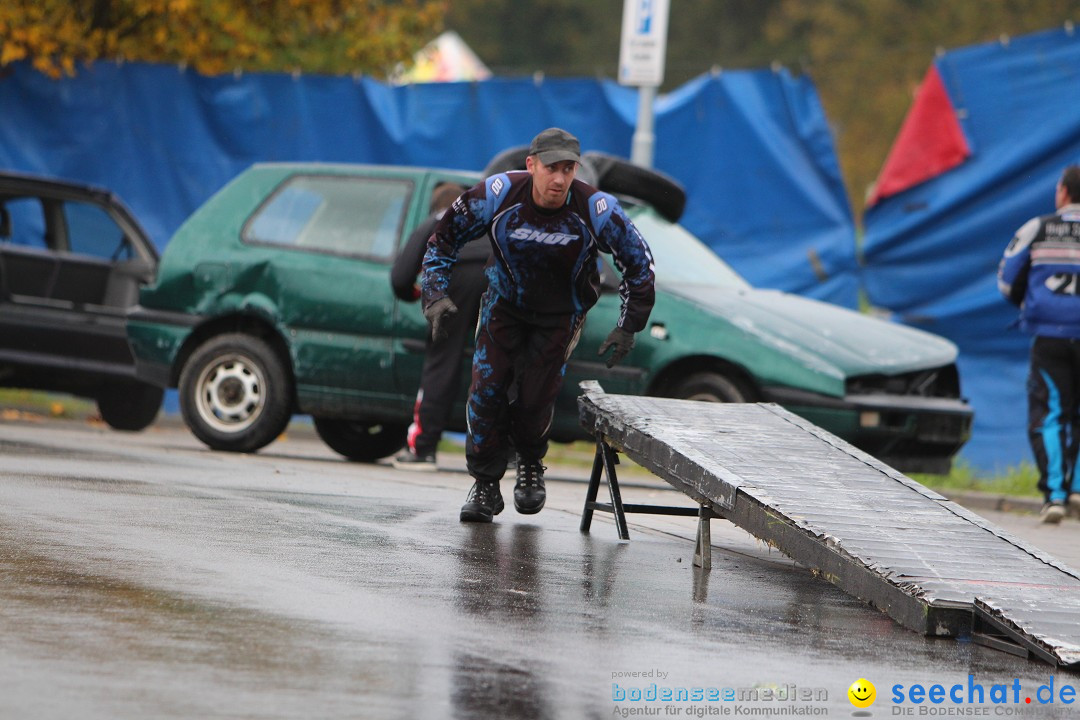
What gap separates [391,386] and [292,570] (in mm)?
4621

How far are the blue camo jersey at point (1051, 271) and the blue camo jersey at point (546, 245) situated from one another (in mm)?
3625

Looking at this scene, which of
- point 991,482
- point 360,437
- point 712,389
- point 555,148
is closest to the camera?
point 555,148

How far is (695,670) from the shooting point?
4.64m

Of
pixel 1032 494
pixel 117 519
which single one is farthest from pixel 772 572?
pixel 1032 494

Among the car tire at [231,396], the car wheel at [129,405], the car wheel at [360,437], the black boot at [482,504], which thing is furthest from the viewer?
the car wheel at [129,405]

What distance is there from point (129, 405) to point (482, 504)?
621cm

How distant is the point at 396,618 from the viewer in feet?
16.6

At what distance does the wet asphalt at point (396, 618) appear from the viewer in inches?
163

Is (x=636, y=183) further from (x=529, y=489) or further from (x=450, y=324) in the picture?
(x=529, y=489)

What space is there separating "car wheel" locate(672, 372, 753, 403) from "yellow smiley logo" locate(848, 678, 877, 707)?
524 centimetres

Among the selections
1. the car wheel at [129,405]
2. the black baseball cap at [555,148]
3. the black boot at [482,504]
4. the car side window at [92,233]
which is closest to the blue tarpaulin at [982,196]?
the car wheel at [129,405]

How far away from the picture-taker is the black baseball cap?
7.25 metres

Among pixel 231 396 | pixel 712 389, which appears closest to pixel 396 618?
pixel 712 389

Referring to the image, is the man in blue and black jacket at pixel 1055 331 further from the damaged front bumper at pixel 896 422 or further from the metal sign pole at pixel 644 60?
the metal sign pole at pixel 644 60
